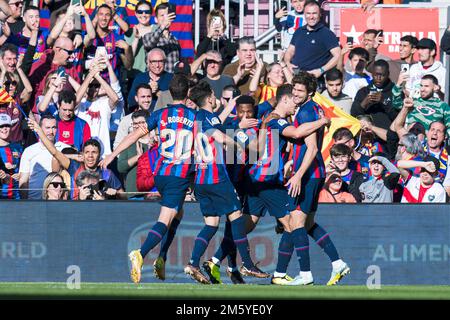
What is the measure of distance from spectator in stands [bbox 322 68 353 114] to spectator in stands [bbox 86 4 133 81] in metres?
2.88

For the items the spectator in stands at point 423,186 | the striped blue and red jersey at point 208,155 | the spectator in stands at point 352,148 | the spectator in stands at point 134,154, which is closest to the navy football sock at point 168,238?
the striped blue and red jersey at point 208,155

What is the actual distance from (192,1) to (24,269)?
4.99m

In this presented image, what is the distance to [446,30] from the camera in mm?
16266

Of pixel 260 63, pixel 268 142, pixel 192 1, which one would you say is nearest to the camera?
pixel 268 142

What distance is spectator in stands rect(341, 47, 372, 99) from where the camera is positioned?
1600 centimetres

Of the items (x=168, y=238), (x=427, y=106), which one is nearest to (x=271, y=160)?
(x=168, y=238)

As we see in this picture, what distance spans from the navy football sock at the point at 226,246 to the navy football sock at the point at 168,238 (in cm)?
57

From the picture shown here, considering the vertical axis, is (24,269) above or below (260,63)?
below

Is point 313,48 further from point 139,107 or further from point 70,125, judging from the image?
point 70,125

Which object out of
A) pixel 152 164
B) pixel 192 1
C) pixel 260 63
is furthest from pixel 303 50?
pixel 152 164

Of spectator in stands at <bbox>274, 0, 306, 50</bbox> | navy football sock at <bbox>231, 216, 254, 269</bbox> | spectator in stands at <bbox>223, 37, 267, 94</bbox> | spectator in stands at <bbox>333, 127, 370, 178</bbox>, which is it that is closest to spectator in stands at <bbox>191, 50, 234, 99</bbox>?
spectator in stands at <bbox>223, 37, 267, 94</bbox>

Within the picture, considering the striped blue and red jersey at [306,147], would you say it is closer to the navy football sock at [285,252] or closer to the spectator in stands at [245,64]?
the navy football sock at [285,252]

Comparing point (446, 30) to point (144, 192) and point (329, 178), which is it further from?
point (144, 192)

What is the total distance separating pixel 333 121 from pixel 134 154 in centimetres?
266
